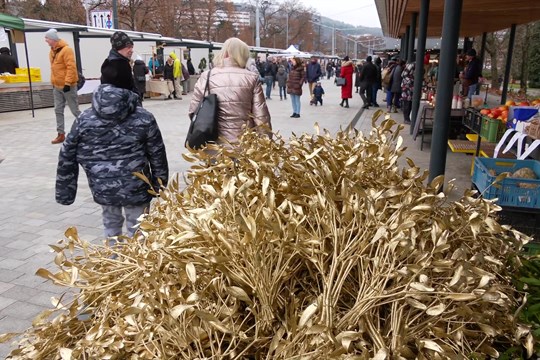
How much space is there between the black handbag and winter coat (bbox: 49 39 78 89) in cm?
608

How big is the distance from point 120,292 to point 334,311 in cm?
71

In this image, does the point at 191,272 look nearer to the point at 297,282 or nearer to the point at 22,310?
the point at 297,282

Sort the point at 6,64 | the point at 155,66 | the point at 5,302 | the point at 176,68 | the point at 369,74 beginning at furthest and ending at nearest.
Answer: the point at 155,66
the point at 176,68
the point at 369,74
the point at 6,64
the point at 5,302

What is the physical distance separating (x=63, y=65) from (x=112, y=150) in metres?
6.56

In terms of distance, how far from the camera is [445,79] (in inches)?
206

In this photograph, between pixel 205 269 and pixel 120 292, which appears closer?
pixel 205 269

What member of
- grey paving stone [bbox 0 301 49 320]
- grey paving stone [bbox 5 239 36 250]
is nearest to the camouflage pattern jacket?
grey paving stone [bbox 0 301 49 320]

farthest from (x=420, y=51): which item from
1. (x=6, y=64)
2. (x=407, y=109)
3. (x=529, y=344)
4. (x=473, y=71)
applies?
(x=6, y=64)

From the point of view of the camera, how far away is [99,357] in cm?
143

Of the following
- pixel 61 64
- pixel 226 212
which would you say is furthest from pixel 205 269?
pixel 61 64

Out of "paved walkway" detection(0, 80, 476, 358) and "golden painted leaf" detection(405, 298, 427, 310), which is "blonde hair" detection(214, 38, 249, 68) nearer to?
"paved walkway" detection(0, 80, 476, 358)

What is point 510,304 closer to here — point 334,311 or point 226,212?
point 334,311

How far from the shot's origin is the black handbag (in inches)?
156

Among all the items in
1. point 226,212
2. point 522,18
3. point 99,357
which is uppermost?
point 522,18
